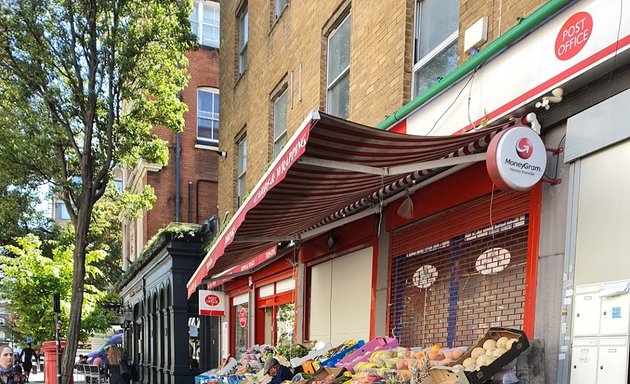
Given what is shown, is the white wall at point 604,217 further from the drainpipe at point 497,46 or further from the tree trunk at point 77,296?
the tree trunk at point 77,296

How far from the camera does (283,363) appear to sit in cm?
702

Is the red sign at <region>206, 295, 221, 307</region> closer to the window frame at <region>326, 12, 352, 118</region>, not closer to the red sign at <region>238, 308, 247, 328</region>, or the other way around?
the red sign at <region>238, 308, 247, 328</region>

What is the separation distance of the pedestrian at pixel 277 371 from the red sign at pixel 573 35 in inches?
181

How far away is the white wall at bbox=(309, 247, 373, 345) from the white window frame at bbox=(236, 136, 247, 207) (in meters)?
5.20

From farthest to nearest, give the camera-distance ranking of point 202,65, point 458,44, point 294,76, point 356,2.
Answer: point 202,65, point 294,76, point 356,2, point 458,44

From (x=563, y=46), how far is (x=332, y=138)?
185 centimetres

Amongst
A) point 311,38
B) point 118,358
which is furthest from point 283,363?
point 311,38

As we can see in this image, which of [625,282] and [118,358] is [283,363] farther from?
[625,282]

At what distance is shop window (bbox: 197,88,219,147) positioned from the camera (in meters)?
21.3

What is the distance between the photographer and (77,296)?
44.2 ft

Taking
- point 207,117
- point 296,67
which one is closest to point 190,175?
point 207,117

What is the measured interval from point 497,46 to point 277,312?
26.0 ft

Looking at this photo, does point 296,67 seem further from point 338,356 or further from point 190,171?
point 190,171

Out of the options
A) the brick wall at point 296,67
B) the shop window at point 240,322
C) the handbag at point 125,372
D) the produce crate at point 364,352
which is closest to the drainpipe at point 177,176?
the brick wall at point 296,67
